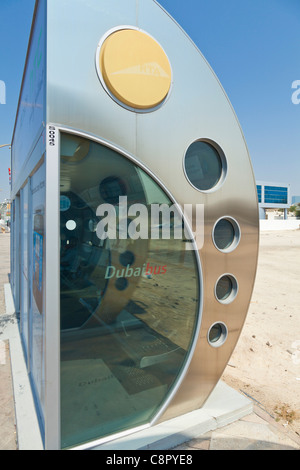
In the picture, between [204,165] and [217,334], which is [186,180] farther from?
[217,334]

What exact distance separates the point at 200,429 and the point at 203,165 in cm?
238

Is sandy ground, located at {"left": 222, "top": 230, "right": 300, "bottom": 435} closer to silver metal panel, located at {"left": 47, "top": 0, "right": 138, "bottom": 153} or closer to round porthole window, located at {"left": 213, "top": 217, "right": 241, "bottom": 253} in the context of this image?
round porthole window, located at {"left": 213, "top": 217, "right": 241, "bottom": 253}

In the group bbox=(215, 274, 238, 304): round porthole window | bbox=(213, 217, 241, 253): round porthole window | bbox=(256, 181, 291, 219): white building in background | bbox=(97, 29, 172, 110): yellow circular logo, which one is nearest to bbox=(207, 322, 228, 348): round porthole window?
bbox=(215, 274, 238, 304): round porthole window

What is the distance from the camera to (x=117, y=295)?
2604mm

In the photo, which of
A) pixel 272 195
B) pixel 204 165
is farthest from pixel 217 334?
pixel 272 195

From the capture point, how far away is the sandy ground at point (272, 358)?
3.38 meters

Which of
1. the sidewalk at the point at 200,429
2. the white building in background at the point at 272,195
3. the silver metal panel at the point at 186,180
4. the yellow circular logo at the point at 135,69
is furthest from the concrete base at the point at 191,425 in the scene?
the white building in background at the point at 272,195

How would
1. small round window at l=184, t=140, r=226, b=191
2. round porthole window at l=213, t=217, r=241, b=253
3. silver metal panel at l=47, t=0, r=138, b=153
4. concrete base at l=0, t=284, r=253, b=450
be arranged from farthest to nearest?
round porthole window at l=213, t=217, r=241, b=253 < small round window at l=184, t=140, r=226, b=191 < concrete base at l=0, t=284, r=253, b=450 < silver metal panel at l=47, t=0, r=138, b=153

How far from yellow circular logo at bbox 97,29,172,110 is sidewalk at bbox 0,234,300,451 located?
271 cm

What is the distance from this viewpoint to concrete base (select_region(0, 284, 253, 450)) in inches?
92.0

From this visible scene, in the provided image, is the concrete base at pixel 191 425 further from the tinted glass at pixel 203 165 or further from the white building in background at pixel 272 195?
the white building in background at pixel 272 195

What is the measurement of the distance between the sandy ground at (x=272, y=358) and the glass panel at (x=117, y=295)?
1537 millimetres

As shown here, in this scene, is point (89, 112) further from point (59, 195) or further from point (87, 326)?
point (87, 326)
